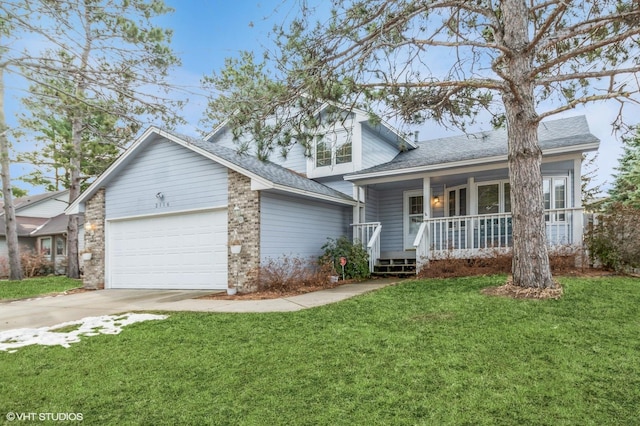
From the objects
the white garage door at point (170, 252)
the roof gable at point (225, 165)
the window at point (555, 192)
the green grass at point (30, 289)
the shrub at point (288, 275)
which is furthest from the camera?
the green grass at point (30, 289)

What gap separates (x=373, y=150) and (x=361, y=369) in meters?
11.0

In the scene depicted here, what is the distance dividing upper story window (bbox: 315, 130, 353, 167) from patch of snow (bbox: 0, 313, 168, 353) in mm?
8418

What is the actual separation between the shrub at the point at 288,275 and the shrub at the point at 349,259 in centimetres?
43

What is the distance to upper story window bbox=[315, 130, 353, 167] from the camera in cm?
1348

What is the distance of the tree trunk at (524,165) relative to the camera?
22.1 ft

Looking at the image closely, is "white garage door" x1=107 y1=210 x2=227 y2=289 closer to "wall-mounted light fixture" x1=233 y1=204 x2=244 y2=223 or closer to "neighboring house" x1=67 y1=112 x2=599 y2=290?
"neighboring house" x1=67 y1=112 x2=599 y2=290

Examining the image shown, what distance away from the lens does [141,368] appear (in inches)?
167

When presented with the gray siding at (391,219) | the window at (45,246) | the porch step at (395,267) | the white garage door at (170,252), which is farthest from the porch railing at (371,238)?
the window at (45,246)

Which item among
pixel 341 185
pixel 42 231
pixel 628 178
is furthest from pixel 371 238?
pixel 42 231

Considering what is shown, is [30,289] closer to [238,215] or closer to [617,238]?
[238,215]

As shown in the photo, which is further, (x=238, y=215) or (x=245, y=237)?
(x=238, y=215)

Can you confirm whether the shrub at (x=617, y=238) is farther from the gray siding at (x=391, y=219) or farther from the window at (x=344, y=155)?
the window at (x=344, y=155)

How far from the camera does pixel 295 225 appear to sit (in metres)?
11.0

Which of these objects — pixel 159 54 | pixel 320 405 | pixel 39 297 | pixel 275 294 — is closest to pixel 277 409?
pixel 320 405
